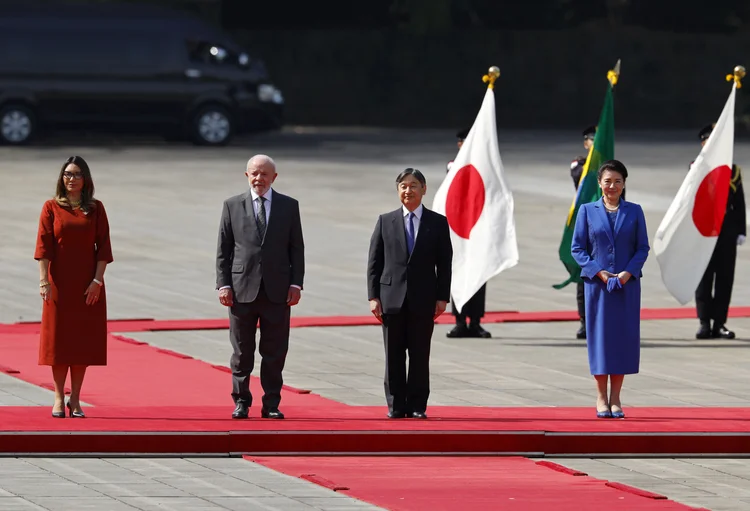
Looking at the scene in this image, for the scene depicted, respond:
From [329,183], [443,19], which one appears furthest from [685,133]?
[329,183]

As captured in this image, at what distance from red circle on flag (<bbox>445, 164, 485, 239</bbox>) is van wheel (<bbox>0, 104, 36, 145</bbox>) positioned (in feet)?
65.6

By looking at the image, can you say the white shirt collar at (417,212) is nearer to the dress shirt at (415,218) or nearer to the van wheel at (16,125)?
the dress shirt at (415,218)

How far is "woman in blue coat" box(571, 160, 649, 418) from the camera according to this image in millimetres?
11469

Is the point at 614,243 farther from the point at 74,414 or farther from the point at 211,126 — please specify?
the point at 211,126

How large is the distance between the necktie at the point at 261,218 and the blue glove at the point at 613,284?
7.04 ft

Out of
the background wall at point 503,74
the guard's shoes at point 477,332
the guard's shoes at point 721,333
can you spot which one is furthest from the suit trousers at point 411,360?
the background wall at point 503,74

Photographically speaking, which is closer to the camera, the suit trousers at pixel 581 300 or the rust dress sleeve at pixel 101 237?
the rust dress sleeve at pixel 101 237

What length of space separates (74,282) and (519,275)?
30.0 feet

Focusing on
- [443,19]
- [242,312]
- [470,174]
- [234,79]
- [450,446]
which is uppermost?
[443,19]

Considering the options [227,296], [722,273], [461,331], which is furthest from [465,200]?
[227,296]

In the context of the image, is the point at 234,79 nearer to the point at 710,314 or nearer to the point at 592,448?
the point at 710,314

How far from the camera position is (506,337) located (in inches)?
620

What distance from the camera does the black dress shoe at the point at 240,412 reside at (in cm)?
1112

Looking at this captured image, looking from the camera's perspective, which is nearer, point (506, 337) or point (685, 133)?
point (506, 337)
